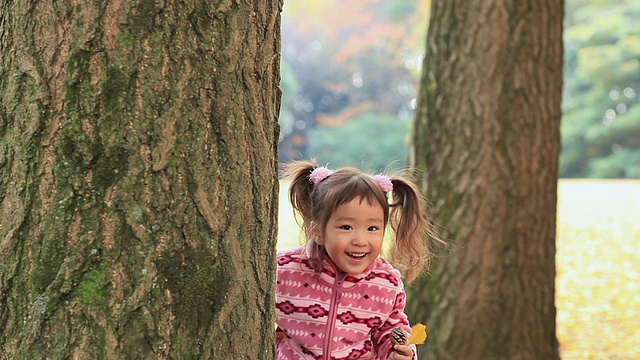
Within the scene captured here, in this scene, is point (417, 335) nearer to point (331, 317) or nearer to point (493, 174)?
point (331, 317)

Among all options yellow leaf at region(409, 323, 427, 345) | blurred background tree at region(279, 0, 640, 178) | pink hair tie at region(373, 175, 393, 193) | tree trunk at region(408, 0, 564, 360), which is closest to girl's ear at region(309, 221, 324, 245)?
pink hair tie at region(373, 175, 393, 193)

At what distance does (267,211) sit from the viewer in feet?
6.64

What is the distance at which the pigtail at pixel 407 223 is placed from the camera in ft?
9.12

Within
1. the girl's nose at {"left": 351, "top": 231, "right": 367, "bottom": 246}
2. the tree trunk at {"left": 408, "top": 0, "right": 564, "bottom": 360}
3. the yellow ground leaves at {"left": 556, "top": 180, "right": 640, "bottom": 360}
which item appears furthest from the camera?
the yellow ground leaves at {"left": 556, "top": 180, "right": 640, "bottom": 360}

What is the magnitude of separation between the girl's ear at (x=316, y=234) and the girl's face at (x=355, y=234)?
0.11 ft

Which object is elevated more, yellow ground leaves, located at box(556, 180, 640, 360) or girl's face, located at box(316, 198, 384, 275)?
girl's face, located at box(316, 198, 384, 275)

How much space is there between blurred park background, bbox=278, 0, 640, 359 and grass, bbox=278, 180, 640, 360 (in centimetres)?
4

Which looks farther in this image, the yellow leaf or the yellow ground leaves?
the yellow ground leaves

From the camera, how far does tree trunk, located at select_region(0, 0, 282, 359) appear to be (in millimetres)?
1761

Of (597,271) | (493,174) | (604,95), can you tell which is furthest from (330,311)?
(604,95)

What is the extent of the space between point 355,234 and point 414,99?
49.2ft

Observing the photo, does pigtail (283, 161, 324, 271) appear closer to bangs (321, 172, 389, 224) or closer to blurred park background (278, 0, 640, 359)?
bangs (321, 172, 389, 224)

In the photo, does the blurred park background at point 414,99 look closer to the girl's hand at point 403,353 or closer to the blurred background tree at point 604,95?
the blurred background tree at point 604,95

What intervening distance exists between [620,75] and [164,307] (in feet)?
77.4
